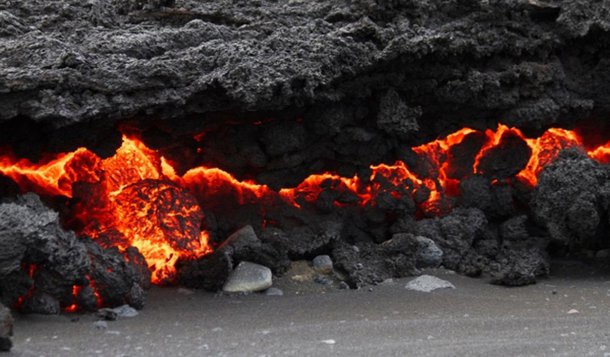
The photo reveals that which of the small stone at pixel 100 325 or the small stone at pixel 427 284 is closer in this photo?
the small stone at pixel 100 325

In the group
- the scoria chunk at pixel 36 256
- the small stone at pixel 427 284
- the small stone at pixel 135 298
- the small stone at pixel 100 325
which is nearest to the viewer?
the scoria chunk at pixel 36 256

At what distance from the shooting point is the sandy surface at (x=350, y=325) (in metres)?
4.15

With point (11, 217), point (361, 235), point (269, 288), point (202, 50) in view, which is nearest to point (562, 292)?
point (361, 235)

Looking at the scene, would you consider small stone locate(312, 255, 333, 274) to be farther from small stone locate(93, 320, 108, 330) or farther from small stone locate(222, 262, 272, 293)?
small stone locate(93, 320, 108, 330)

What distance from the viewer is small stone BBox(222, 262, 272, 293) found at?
559cm

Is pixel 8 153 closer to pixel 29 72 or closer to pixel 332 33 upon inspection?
pixel 29 72

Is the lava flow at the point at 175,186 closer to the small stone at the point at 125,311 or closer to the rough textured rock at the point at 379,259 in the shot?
the rough textured rock at the point at 379,259

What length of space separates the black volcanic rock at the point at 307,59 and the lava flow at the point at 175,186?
0.39 m

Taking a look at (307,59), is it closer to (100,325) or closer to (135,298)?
(135,298)

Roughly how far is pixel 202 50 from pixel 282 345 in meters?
2.28

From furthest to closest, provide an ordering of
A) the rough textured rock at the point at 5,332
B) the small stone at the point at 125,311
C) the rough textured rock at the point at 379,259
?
the rough textured rock at the point at 379,259, the small stone at the point at 125,311, the rough textured rock at the point at 5,332

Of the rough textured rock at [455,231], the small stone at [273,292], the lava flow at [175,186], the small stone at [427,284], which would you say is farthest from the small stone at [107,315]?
the rough textured rock at [455,231]

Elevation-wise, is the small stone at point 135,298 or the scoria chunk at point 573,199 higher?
the scoria chunk at point 573,199

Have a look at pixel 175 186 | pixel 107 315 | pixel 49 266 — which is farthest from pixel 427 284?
pixel 49 266
